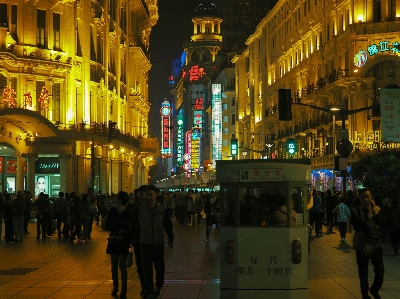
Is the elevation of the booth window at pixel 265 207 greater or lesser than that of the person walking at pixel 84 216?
greater

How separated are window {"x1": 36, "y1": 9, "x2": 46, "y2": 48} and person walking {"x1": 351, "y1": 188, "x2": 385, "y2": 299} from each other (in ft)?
119

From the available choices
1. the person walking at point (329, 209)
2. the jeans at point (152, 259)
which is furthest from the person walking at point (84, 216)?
the jeans at point (152, 259)

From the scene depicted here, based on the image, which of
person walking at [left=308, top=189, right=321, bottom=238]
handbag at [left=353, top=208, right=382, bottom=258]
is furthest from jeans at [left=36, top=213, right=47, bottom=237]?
handbag at [left=353, top=208, right=382, bottom=258]

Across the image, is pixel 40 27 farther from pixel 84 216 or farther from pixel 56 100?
pixel 84 216

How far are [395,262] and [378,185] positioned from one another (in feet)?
46.8

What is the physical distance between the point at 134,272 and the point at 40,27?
31.4 m

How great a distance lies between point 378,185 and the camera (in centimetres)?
3509

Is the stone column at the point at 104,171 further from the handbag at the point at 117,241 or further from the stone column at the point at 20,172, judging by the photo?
the handbag at the point at 117,241

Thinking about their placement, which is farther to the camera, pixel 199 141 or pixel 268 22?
pixel 199 141

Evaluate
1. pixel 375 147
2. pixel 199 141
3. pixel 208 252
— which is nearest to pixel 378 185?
pixel 208 252

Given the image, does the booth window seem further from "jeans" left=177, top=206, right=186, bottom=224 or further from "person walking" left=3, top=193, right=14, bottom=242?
"jeans" left=177, top=206, right=186, bottom=224

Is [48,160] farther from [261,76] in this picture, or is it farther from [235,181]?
[261,76]

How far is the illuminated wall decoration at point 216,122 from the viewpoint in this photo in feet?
440

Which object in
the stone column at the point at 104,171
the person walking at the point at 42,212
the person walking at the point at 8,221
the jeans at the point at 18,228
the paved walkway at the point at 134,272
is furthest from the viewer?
the stone column at the point at 104,171
